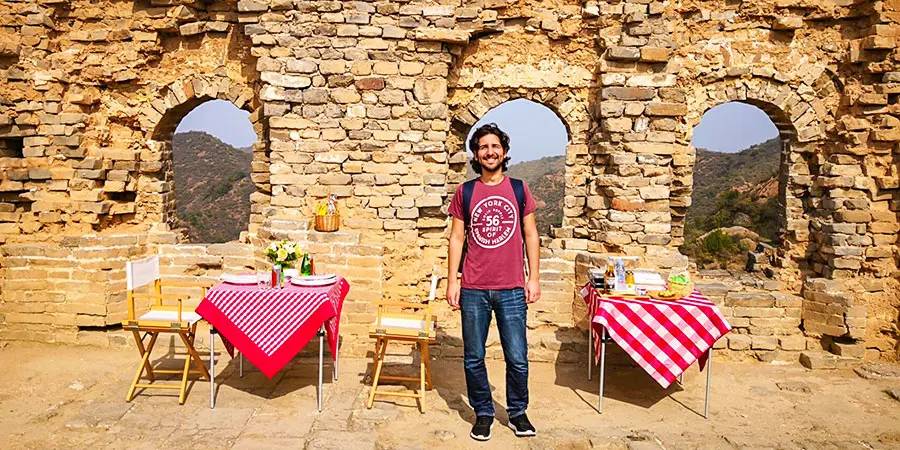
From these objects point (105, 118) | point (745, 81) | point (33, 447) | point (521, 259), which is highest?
point (745, 81)

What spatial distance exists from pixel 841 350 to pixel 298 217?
20.8ft

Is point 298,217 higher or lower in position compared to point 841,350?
higher

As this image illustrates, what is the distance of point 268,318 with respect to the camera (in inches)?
203

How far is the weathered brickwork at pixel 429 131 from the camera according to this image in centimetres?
689

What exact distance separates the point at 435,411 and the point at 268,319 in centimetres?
164

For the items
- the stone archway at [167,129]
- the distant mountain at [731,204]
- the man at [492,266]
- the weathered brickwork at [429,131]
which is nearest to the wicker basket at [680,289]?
the weathered brickwork at [429,131]

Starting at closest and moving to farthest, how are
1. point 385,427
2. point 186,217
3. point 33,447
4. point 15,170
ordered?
point 33,447 → point 385,427 → point 15,170 → point 186,217

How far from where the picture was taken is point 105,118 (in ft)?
25.4

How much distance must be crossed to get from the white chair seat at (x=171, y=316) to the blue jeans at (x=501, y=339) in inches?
97.3

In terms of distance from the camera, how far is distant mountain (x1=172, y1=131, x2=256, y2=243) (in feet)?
68.8

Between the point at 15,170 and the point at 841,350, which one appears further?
the point at 15,170

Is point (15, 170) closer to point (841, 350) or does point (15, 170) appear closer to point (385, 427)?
point (385, 427)

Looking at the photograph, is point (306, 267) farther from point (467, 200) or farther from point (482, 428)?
point (482, 428)

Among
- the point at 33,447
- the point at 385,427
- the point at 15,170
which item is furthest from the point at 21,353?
the point at 385,427
